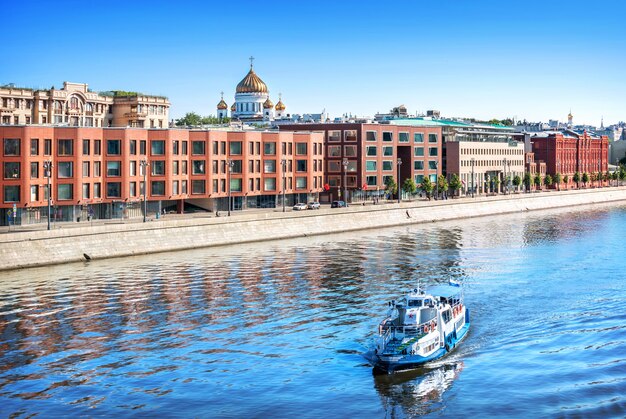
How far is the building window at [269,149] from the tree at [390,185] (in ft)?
106

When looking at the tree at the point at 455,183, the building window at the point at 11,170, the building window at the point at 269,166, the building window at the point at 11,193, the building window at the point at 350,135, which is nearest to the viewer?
the building window at the point at 11,193

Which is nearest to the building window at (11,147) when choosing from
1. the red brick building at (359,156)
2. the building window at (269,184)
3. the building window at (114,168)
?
the building window at (114,168)

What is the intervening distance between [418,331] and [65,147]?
66.6 meters

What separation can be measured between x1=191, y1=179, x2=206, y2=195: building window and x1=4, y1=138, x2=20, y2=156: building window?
27.6 metres

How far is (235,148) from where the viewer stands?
129m

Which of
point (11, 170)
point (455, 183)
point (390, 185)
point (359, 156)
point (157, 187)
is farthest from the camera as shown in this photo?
point (455, 183)

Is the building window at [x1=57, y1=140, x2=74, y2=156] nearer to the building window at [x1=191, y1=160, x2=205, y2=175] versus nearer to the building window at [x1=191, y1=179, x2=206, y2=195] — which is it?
the building window at [x1=191, y1=160, x2=205, y2=175]

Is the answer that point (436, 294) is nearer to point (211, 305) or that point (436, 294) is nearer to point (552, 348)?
point (552, 348)

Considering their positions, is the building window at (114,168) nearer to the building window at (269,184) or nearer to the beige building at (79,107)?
the beige building at (79,107)

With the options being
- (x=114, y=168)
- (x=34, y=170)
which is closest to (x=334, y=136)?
(x=114, y=168)

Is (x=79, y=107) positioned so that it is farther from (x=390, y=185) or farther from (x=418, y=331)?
(x=418, y=331)

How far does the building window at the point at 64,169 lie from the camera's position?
10406cm

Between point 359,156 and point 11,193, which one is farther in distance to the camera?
point 359,156

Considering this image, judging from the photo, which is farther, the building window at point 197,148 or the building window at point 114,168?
the building window at point 197,148
